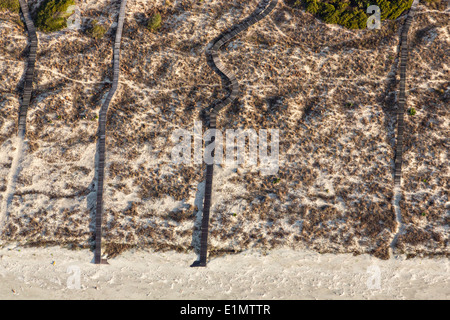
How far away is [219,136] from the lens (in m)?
8.92

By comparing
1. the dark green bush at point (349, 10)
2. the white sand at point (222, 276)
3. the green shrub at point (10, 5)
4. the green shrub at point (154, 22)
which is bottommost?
the white sand at point (222, 276)

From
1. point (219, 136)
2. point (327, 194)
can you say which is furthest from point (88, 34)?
point (327, 194)

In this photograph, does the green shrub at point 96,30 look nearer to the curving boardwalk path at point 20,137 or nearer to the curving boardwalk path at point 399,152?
the curving boardwalk path at point 20,137

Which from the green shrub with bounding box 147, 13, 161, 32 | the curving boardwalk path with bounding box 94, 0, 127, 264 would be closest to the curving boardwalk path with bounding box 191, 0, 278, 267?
the green shrub with bounding box 147, 13, 161, 32

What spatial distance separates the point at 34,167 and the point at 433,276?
16.2 meters

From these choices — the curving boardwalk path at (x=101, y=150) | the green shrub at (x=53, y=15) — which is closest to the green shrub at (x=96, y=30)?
the curving boardwalk path at (x=101, y=150)

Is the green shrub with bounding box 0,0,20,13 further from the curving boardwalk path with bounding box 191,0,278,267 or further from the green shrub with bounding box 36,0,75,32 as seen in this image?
the curving boardwalk path with bounding box 191,0,278,267

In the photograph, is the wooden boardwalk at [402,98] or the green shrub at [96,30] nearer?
the wooden boardwalk at [402,98]

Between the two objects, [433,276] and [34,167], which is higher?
[34,167]

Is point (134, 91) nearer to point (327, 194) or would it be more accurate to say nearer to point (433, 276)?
point (327, 194)

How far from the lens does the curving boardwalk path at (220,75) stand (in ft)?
28.8

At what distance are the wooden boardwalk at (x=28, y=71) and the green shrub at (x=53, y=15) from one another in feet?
1.24

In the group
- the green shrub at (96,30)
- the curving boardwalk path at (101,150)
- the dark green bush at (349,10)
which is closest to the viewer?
the curving boardwalk path at (101,150)

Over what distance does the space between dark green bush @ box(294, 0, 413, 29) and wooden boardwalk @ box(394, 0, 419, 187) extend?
501 millimetres
